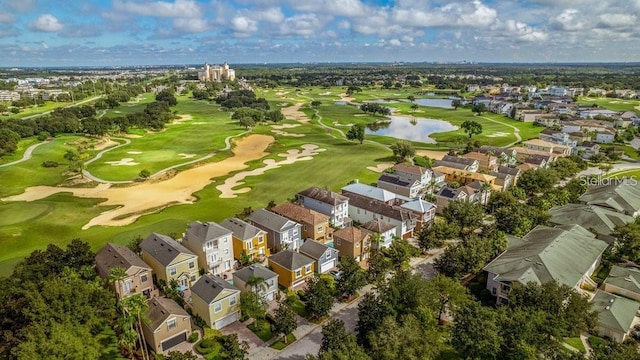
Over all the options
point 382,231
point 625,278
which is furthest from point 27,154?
point 625,278

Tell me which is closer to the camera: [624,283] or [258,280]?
[258,280]

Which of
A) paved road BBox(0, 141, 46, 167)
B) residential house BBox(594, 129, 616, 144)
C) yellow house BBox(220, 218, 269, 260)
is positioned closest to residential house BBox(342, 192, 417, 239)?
yellow house BBox(220, 218, 269, 260)

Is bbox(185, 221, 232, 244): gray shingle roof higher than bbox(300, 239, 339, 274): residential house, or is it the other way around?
bbox(185, 221, 232, 244): gray shingle roof

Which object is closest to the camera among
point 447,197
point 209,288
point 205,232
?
point 209,288

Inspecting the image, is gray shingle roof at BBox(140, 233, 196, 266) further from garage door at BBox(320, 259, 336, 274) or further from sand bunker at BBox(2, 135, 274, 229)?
sand bunker at BBox(2, 135, 274, 229)

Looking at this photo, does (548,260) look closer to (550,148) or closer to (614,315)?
(614,315)

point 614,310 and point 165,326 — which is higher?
point 165,326
